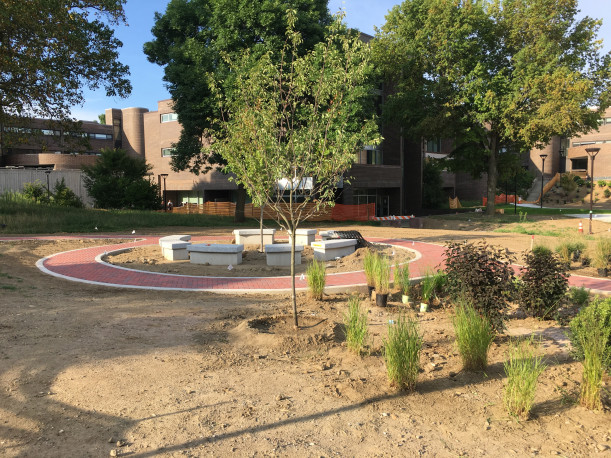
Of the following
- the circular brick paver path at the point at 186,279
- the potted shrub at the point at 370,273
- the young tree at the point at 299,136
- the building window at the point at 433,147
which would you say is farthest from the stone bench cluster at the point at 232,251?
the building window at the point at 433,147

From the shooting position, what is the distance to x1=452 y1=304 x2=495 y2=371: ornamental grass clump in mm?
5035

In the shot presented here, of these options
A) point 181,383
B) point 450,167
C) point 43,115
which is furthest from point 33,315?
point 450,167

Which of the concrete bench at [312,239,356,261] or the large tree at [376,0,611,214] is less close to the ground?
the large tree at [376,0,611,214]

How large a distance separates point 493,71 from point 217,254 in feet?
84.0

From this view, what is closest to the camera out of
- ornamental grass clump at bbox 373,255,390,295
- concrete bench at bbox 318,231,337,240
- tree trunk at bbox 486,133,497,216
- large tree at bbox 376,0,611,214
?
ornamental grass clump at bbox 373,255,390,295

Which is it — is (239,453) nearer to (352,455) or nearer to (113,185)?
(352,455)

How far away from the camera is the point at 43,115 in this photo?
20.9 metres

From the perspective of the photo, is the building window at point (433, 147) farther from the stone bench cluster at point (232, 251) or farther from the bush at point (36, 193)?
the stone bench cluster at point (232, 251)

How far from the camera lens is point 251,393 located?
4.57 metres

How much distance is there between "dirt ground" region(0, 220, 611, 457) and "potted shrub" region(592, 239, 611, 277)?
18.7 ft

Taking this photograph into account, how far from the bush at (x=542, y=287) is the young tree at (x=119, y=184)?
28769 millimetres

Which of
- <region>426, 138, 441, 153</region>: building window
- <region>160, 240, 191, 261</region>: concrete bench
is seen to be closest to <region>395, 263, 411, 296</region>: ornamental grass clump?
<region>160, 240, 191, 261</region>: concrete bench

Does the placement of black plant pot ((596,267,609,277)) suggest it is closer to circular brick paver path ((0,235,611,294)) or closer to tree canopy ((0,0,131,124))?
circular brick paver path ((0,235,611,294))

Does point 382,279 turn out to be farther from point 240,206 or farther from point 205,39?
point 205,39
